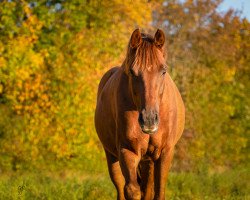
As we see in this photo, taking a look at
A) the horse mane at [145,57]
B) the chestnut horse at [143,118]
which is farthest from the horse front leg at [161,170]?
the horse mane at [145,57]

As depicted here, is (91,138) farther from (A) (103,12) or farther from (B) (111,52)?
(A) (103,12)

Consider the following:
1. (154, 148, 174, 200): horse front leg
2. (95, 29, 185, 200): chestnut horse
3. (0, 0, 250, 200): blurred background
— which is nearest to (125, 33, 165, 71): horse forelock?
(95, 29, 185, 200): chestnut horse

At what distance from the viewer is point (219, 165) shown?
1770 cm

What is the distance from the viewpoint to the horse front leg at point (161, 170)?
5.84 meters

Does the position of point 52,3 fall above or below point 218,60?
above

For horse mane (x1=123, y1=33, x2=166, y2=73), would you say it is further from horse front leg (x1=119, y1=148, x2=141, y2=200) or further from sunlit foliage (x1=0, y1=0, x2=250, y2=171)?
sunlit foliage (x1=0, y1=0, x2=250, y2=171)

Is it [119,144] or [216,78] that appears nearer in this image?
[119,144]

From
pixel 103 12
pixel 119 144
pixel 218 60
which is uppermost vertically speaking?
pixel 103 12

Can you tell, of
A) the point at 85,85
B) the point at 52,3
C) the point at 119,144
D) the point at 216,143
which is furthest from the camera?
the point at 216,143

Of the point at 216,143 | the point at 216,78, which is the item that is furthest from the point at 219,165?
the point at 216,78

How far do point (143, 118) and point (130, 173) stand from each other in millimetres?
916

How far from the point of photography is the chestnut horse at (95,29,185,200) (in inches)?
202

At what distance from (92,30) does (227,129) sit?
5719 mm

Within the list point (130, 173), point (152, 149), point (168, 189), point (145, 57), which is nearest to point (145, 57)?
point (145, 57)
